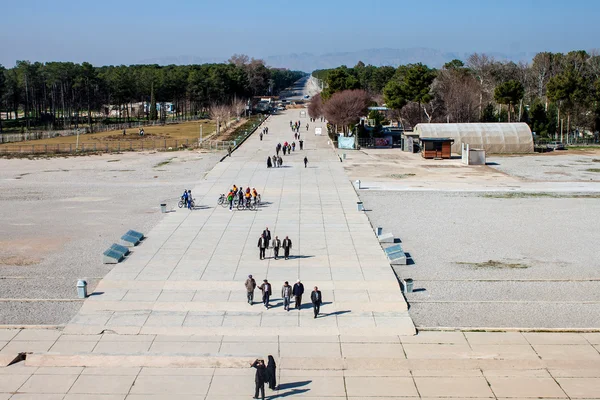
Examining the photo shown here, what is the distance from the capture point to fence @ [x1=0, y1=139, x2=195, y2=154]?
220 ft

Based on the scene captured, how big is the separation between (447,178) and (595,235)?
18.8 meters

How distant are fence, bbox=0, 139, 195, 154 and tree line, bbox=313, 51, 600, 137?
20820mm

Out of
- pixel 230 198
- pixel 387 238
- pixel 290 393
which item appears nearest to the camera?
pixel 290 393

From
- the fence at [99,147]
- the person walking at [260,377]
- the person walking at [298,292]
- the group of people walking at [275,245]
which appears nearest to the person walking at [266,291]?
the person walking at [298,292]

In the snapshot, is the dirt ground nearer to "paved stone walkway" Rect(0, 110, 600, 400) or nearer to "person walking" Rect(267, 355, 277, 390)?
"paved stone walkway" Rect(0, 110, 600, 400)

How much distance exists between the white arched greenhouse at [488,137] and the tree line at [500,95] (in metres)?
11.6

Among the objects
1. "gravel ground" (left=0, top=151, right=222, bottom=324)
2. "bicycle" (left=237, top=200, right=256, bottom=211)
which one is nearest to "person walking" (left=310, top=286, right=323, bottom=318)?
"gravel ground" (left=0, top=151, right=222, bottom=324)

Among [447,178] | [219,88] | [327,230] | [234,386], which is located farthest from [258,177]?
[219,88]

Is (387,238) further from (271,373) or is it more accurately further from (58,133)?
(58,133)

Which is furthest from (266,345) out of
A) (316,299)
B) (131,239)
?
(131,239)

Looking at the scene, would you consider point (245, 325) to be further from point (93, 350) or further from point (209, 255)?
point (209, 255)

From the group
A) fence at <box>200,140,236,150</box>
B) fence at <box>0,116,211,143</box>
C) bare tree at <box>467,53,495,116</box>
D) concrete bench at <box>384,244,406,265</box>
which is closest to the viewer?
concrete bench at <box>384,244,406,265</box>

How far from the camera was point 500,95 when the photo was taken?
75.6 meters

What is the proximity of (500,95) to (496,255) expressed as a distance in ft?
174
